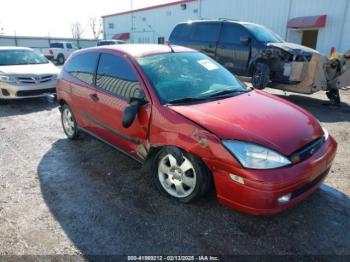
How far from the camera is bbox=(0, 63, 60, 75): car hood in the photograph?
738cm

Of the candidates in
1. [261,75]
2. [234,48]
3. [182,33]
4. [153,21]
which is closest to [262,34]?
[234,48]

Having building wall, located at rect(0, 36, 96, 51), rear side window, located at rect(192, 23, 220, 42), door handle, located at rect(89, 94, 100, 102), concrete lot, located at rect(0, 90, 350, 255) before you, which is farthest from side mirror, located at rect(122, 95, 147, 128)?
building wall, located at rect(0, 36, 96, 51)

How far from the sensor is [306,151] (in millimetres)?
2576

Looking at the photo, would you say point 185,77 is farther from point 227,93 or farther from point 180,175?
point 180,175

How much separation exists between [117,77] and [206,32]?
20.8 ft

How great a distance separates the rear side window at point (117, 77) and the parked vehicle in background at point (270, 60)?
4952 millimetres

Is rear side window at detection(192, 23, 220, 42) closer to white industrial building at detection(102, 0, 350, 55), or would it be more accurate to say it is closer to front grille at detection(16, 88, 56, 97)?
front grille at detection(16, 88, 56, 97)

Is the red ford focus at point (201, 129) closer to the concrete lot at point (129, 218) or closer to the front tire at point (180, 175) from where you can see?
the front tire at point (180, 175)

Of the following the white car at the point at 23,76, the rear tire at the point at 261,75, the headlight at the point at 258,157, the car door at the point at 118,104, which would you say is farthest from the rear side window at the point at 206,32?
the headlight at the point at 258,157

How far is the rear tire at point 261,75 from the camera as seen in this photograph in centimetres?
Result: 750

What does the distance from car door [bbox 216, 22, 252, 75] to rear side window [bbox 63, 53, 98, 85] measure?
5.06 m

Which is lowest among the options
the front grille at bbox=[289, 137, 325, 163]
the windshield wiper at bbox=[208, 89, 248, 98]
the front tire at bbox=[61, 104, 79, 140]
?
the front tire at bbox=[61, 104, 79, 140]

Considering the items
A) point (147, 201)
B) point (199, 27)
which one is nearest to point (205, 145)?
point (147, 201)

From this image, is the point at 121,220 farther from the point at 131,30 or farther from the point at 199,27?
the point at 131,30
